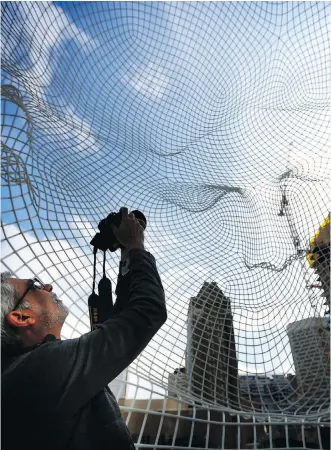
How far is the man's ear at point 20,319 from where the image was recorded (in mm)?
871

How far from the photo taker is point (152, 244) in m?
3.97

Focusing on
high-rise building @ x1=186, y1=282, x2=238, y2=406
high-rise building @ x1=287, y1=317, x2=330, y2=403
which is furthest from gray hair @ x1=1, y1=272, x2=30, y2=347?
high-rise building @ x1=287, y1=317, x2=330, y2=403

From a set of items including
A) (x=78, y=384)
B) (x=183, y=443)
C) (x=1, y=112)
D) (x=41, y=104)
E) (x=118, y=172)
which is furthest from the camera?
(x=118, y=172)

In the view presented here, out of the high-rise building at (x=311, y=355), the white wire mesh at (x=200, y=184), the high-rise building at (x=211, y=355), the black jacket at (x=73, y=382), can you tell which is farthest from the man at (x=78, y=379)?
the high-rise building at (x=311, y=355)

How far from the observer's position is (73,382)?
708 mm

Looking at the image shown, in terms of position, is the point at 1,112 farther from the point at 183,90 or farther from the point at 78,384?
the point at 183,90

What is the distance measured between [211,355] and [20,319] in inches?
129

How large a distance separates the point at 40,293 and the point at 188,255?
3398mm

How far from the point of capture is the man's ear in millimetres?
871

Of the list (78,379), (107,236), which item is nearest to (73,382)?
(78,379)

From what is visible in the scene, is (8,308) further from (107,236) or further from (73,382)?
(107,236)

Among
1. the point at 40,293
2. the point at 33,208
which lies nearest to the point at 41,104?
the point at 33,208

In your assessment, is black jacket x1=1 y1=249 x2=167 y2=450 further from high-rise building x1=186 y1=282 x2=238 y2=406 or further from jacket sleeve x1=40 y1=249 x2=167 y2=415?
high-rise building x1=186 y1=282 x2=238 y2=406

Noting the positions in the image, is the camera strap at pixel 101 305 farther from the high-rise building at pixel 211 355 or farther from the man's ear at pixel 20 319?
the high-rise building at pixel 211 355
